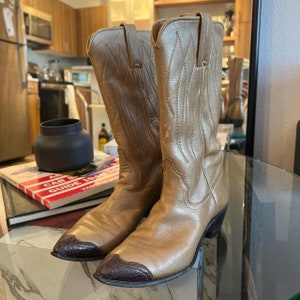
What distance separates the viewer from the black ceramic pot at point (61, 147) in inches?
28.6

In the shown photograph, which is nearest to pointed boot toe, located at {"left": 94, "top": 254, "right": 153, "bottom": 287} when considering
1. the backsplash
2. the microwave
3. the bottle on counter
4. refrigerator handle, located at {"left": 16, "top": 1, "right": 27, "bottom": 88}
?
the bottle on counter

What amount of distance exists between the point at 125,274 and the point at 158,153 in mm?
251

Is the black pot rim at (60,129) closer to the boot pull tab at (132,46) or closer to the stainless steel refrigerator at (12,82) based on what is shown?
the boot pull tab at (132,46)

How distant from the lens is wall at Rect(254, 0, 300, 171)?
912 mm

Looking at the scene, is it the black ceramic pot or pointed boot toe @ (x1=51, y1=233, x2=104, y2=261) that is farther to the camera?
the black ceramic pot

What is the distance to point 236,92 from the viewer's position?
3.65ft

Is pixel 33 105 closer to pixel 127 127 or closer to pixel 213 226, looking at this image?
pixel 127 127

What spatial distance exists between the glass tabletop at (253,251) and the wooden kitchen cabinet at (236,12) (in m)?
0.52

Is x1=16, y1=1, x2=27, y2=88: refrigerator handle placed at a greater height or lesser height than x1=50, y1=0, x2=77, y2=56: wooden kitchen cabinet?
lesser

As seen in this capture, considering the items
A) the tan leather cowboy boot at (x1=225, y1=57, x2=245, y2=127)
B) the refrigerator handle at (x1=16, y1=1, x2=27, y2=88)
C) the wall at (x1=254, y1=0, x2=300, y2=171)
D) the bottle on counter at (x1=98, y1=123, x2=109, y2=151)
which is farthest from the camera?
the refrigerator handle at (x1=16, y1=1, x2=27, y2=88)

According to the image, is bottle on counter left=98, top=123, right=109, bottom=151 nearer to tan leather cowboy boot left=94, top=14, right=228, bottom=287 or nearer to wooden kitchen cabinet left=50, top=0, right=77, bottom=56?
tan leather cowboy boot left=94, top=14, right=228, bottom=287

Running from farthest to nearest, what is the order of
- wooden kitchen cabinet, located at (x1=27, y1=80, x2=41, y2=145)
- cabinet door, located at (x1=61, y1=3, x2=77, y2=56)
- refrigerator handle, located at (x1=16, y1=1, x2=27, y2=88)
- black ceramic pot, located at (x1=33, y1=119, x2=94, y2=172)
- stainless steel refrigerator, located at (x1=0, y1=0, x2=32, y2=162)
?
cabinet door, located at (x1=61, y1=3, x2=77, y2=56), wooden kitchen cabinet, located at (x1=27, y1=80, x2=41, y2=145), refrigerator handle, located at (x1=16, y1=1, x2=27, y2=88), stainless steel refrigerator, located at (x1=0, y1=0, x2=32, y2=162), black ceramic pot, located at (x1=33, y1=119, x2=94, y2=172)

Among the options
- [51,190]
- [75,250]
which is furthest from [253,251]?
[51,190]

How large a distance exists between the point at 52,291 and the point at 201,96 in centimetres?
44
